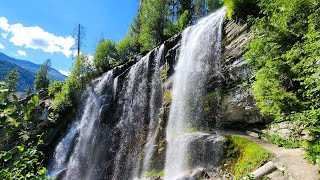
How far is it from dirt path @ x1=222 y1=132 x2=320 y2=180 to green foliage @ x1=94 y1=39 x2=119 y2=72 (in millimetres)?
28545

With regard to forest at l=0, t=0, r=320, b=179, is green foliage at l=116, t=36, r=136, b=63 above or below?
above

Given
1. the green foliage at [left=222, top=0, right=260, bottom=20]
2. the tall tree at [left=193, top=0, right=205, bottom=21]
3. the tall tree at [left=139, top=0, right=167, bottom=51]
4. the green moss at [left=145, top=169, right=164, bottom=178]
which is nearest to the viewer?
the green moss at [left=145, top=169, right=164, bottom=178]

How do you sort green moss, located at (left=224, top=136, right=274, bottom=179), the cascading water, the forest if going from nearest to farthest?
the forest
green moss, located at (left=224, top=136, right=274, bottom=179)
the cascading water

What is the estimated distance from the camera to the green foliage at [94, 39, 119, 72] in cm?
3716

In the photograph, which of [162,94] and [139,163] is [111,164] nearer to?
[139,163]

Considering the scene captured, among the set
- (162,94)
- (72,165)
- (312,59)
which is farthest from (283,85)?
(72,165)

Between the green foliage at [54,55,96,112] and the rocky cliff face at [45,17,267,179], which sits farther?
the green foliage at [54,55,96,112]

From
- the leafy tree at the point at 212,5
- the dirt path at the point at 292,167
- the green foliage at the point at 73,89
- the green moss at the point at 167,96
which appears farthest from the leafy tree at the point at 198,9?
the dirt path at the point at 292,167

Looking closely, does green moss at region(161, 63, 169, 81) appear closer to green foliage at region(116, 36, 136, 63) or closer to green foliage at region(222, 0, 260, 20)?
green foliage at region(222, 0, 260, 20)

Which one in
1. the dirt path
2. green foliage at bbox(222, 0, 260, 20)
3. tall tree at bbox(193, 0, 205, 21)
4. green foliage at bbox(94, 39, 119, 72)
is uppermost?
tall tree at bbox(193, 0, 205, 21)

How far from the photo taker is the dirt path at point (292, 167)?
9117mm

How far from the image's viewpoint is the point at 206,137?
16078 millimetres

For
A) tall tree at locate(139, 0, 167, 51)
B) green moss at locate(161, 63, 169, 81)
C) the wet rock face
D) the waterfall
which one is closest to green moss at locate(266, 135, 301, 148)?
the wet rock face

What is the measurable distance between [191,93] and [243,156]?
7343 millimetres
